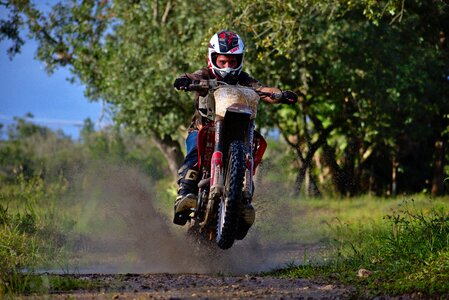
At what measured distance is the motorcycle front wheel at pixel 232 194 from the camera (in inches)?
343

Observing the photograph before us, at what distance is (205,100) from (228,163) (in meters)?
1.00

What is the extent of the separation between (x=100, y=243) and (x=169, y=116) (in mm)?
9160

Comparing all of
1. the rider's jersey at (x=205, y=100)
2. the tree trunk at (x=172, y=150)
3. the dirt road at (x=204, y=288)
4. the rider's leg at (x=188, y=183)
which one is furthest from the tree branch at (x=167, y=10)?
the dirt road at (x=204, y=288)

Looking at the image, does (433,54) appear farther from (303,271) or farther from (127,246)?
(303,271)

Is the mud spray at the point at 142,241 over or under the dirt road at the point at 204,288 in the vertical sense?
over

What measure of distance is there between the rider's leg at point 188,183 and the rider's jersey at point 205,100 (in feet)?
0.56

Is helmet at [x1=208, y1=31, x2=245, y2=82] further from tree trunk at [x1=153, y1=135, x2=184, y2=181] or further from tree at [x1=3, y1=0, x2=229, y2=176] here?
tree trunk at [x1=153, y1=135, x2=184, y2=181]

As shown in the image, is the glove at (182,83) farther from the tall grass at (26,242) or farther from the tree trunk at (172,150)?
the tree trunk at (172,150)

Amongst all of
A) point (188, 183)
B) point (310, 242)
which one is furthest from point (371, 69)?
point (188, 183)

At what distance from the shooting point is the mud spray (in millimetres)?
10492

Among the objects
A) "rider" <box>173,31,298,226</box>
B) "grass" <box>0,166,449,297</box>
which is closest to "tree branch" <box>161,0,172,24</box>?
"grass" <box>0,166,449,297</box>

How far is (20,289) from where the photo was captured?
7.21 meters

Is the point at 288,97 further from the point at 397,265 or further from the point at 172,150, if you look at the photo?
the point at 172,150

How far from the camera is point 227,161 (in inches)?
358
